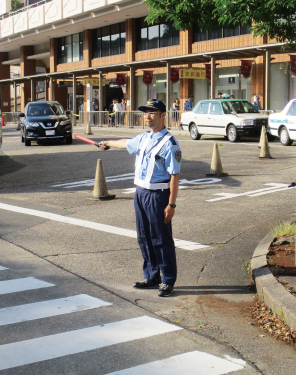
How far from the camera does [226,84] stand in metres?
34.8

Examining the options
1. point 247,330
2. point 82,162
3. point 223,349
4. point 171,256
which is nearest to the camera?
point 223,349

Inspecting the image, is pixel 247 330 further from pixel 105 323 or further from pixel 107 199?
pixel 107 199

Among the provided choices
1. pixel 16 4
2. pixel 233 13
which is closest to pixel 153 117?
pixel 233 13

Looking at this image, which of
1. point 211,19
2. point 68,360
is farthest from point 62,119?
point 68,360

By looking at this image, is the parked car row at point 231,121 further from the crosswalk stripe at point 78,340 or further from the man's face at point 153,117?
the crosswalk stripe at point 78,340

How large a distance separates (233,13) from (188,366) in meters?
5.80

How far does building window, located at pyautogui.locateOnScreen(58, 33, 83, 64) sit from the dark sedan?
25101mm

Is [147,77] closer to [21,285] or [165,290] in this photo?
[21,285]

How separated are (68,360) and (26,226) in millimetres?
5044

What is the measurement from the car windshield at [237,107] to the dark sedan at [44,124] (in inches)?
264

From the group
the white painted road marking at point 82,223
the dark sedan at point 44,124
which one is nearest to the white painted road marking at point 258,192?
the white painted road marking at point 82,223

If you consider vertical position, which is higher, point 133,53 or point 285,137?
point 133,53

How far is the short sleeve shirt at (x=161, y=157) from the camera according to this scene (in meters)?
5.29

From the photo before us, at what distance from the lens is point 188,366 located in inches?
152
